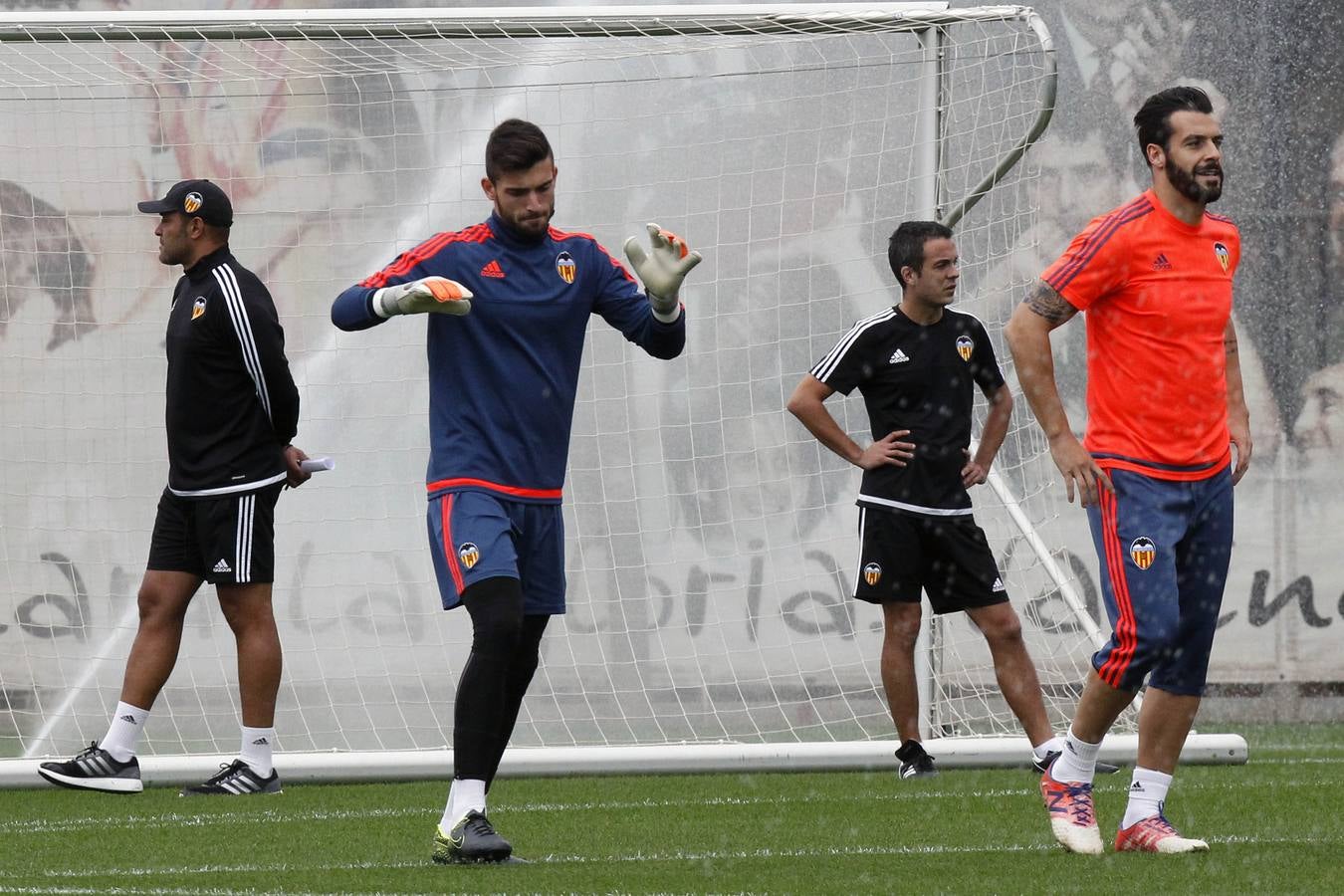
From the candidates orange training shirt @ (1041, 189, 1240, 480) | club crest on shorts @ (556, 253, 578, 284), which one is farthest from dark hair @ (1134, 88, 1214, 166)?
club crest on shorts @ (556, 253, 578, 284)

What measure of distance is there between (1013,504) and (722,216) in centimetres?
210

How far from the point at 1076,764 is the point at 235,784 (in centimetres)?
327

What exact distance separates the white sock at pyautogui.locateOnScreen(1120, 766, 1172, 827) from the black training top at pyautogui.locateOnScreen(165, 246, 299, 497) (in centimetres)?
316

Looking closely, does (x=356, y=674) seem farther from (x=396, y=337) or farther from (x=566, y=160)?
(x=566, y=160)

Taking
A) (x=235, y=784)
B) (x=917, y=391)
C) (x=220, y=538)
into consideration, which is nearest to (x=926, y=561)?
(x=917, y=391)

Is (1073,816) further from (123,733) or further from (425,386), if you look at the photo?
(425,386)

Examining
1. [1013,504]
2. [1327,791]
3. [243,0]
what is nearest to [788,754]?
[1013,504]

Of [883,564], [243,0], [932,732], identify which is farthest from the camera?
[243,0]

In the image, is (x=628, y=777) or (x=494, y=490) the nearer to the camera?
(x=494, y=490)

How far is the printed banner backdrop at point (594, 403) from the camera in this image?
923 centimetres

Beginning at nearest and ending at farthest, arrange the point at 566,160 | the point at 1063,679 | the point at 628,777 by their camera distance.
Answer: the point at 628,777 → the point at 1063,679 → the point at 566,160

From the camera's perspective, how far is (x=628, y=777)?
737 centimetres

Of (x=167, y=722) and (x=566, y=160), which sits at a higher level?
(x=566, y=160)

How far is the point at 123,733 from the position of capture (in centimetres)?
673
